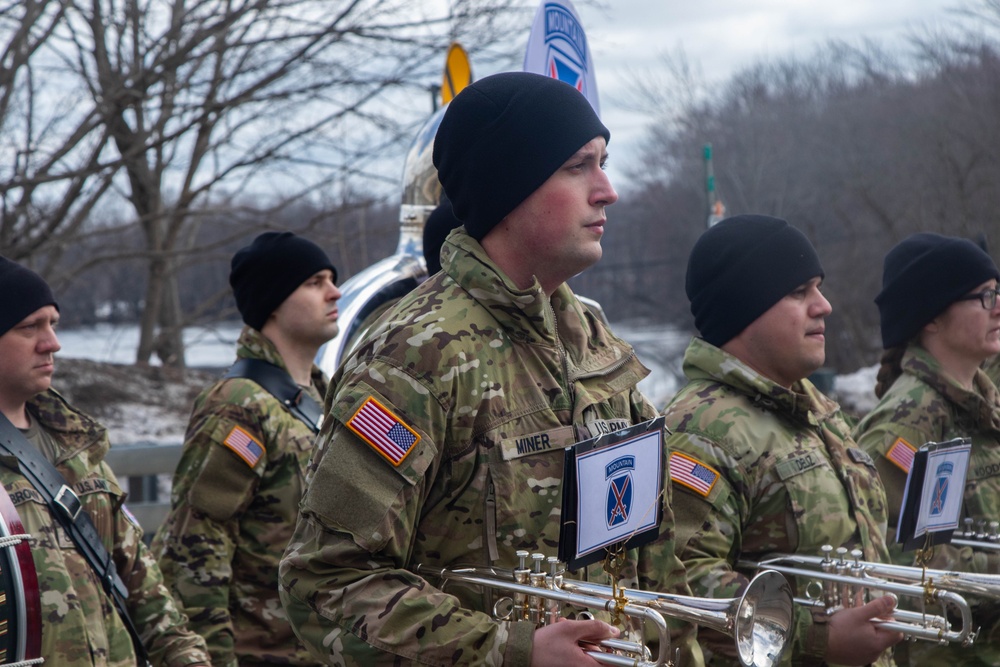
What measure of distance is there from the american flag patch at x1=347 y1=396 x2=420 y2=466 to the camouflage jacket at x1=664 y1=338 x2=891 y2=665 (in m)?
1.28

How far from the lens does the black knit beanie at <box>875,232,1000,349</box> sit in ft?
16.0

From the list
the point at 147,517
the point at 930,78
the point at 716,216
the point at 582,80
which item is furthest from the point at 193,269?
the point at 930,78

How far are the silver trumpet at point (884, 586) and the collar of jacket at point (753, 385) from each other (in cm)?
48

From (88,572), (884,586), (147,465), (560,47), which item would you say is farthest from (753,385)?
(147,465)

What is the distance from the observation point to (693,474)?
3.58 meters

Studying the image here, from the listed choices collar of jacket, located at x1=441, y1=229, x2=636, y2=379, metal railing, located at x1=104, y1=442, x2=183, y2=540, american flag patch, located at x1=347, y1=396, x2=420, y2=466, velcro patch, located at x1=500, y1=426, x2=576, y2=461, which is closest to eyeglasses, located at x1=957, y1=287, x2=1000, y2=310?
collar of jacket, located at x1=441, y1=229, x2=636, y2=379

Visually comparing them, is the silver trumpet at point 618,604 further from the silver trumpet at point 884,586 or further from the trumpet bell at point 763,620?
the silver trumpet at point 884,586

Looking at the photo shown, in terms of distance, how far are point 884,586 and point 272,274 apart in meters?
2.93

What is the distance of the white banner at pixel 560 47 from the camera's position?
4793 millimetres

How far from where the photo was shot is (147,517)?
7719 mm

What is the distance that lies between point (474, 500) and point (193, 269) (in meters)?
13.9

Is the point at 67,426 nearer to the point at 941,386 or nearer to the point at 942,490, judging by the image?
the point at 942,490

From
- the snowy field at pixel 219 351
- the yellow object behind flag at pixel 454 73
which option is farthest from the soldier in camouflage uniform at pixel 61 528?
the snowy field at pixel 219 351

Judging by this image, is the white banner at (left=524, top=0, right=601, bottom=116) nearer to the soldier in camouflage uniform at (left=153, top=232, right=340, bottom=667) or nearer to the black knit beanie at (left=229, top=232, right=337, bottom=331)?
the black knit beanie at (left=229, top=232, right=337, bottom=331)
